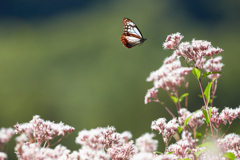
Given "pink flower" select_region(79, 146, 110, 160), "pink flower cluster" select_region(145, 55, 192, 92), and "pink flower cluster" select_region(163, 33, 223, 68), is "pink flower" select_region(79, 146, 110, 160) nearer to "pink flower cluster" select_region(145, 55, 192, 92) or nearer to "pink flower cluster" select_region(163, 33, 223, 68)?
"pink flower cluster" select_region(163, 33, 223, 68)

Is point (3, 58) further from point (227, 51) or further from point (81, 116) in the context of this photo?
point (227, 51)

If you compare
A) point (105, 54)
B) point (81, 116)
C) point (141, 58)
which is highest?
point (105, 54)

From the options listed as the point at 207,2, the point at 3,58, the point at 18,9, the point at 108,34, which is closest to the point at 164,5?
the point at 207,2

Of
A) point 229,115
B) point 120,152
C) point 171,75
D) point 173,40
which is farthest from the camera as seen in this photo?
point 171,75

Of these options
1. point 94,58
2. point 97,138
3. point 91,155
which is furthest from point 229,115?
point 94,58

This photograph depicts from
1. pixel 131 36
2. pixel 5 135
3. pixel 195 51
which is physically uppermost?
pixel 131 36

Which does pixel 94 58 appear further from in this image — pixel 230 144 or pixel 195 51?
pixel 230 144

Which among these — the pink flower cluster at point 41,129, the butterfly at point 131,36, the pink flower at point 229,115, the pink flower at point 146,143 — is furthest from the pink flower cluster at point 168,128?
the butterfly at point 131,36

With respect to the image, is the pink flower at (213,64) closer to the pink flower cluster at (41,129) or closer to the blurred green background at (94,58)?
the pink flower cluster at (41,129)
